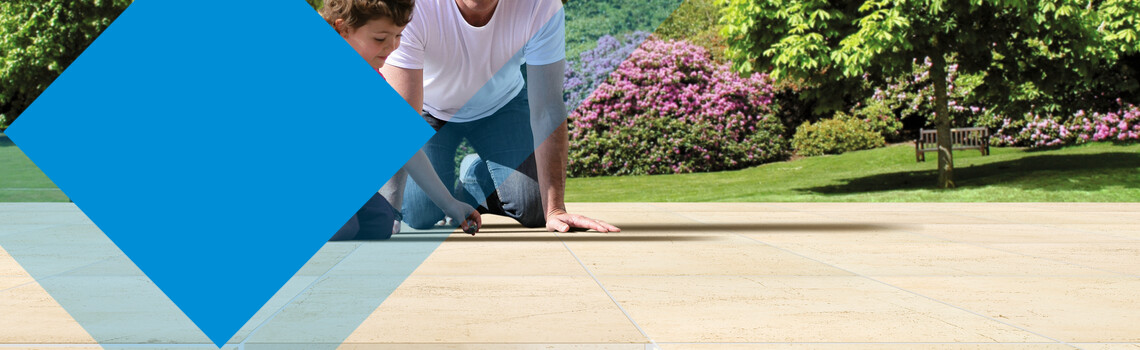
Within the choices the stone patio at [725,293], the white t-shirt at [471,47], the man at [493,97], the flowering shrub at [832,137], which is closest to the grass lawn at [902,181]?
the flowering shrub at [832,137]

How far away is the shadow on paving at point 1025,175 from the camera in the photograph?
1127cm

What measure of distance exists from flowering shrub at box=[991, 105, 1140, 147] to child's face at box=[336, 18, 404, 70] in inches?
669

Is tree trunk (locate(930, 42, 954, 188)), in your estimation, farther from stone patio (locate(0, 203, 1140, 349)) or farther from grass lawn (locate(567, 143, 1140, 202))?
stone patio (locate(0, 203, 1140, 349))

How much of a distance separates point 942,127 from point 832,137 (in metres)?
6.34

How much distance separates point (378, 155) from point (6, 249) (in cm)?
372

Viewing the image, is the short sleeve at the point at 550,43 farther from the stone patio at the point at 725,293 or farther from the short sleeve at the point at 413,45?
the stone patio at the point at 725,293

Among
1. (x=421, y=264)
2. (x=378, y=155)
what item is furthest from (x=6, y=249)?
(x=378, y=155)

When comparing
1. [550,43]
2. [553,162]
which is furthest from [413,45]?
[553,162]

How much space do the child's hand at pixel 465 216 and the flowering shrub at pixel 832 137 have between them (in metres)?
14.6

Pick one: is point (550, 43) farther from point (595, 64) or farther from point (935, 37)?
point (935, 37)

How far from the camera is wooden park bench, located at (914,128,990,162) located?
16.3 m

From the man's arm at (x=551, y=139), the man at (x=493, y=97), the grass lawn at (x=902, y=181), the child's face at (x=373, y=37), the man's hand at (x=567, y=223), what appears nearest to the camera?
the child's face at (x=373, y=37)

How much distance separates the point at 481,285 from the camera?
116 inches

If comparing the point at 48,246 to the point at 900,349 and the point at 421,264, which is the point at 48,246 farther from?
the point at 900,349
